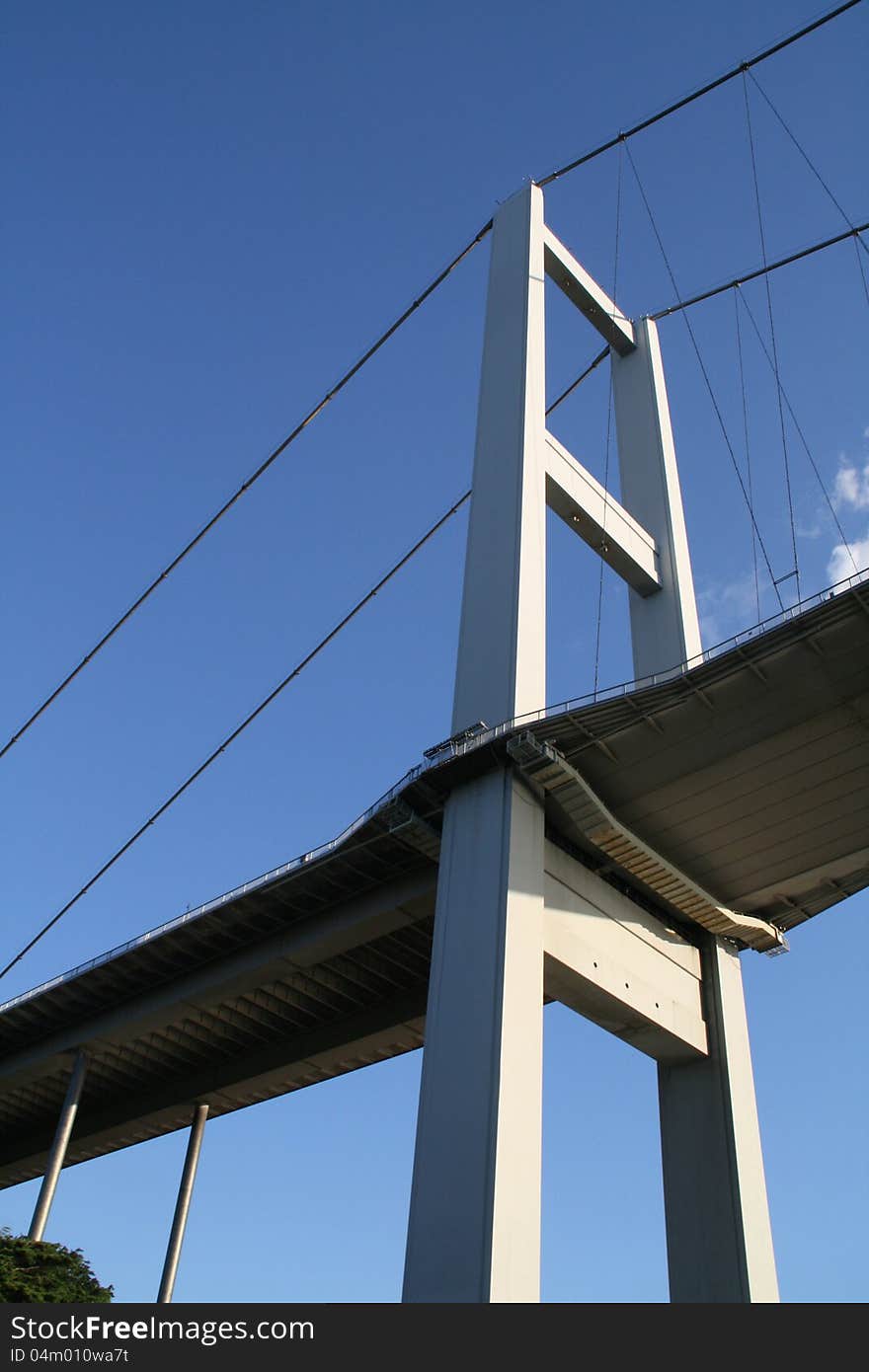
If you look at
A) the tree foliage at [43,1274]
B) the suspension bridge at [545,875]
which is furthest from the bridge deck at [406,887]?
the tree foliage at [43,1274]

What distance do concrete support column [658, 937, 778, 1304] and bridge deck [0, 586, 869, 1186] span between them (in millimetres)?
3383

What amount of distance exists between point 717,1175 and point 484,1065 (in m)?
7.31

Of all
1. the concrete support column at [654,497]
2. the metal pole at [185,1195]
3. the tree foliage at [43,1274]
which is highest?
the concrete support column at [654,497]

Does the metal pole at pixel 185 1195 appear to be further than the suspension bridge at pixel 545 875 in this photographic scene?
Yes

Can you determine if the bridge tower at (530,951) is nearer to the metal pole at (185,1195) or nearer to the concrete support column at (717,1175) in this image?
the concrete support column at (717,1175)

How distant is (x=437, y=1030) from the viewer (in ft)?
65.8

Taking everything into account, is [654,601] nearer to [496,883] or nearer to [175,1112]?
[496,883]

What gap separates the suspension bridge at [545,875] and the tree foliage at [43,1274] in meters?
6.01

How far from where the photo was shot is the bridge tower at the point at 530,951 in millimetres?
18359

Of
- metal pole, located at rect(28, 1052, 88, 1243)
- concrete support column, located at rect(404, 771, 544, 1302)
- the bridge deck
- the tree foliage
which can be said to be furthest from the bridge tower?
metal pole, located at rect(28, 1052, 88, 1243)

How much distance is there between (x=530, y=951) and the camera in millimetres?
20609

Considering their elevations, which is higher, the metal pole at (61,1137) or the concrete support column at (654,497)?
the concrete support column at (654,497)

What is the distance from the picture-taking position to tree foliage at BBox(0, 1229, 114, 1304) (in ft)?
86.4

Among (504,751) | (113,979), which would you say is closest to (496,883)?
(504,751)
